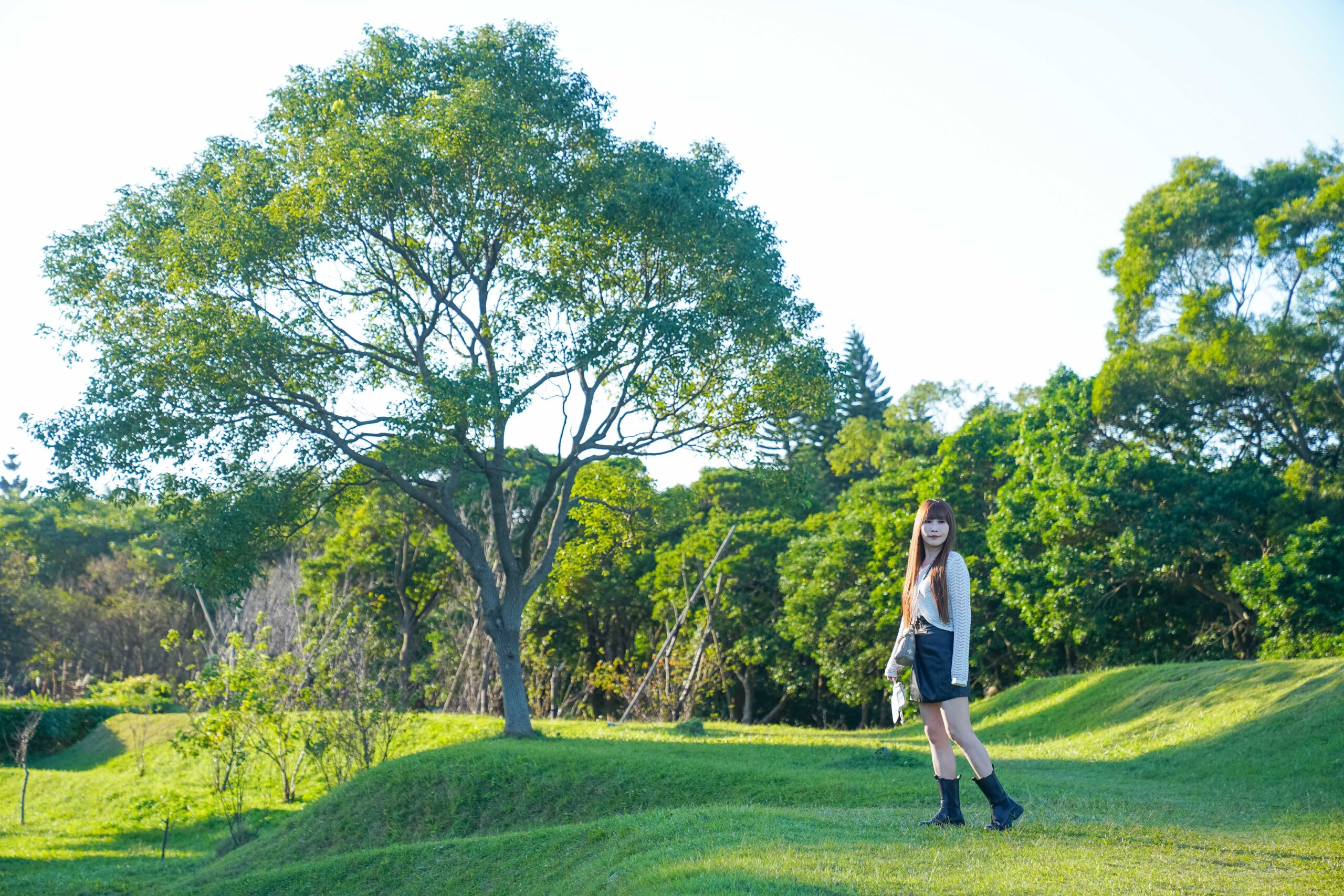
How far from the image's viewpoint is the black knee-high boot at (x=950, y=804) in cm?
587

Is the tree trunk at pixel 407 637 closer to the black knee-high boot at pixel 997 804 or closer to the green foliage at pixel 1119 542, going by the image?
the green foliage at pixel 1119 542

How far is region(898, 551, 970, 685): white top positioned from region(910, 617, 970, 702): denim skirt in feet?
0.08

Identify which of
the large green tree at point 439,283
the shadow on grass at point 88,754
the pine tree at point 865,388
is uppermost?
the pine tree at point 865,388

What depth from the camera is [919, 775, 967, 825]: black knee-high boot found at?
19.2 ft

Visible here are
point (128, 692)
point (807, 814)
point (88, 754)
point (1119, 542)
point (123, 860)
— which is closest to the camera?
point (807, 814)

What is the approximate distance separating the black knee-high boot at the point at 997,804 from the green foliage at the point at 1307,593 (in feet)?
47.4

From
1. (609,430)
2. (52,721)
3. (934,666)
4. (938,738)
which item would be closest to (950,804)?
(938,738)

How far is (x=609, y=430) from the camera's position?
15703 mm

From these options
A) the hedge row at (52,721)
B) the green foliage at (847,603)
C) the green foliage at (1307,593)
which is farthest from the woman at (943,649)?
the hedge row at (52,721)

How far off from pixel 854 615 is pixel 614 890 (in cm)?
1978

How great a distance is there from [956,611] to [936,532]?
0.44 metres

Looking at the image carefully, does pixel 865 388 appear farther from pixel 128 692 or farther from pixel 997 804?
pixel 997 804

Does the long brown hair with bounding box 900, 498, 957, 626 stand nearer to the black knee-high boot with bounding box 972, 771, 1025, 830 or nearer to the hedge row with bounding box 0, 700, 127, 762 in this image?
the black knee-high boot with bounding box 972, 771, 1025, 830

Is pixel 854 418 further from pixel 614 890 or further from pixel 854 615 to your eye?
pixel 614 890
